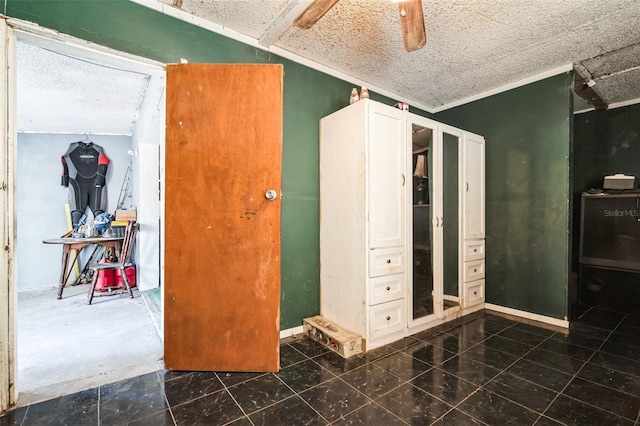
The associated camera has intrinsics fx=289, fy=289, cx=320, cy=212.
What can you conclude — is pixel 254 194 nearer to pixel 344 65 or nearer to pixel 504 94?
pixel 344 65

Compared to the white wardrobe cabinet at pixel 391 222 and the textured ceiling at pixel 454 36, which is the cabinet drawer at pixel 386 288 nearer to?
the white wardrobe cabinet at pixel 391 222

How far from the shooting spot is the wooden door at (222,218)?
190 cm

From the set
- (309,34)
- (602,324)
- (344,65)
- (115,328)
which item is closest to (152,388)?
(115,328)

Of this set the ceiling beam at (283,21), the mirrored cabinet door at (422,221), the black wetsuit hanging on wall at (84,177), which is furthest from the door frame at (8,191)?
the black wetsuit hanging on wall at (84,177)

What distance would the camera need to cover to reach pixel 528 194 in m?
3.01

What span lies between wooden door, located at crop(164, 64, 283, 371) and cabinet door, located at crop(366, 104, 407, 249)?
76 centimetres

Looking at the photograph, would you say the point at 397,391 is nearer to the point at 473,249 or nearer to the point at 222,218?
the point at 222,218

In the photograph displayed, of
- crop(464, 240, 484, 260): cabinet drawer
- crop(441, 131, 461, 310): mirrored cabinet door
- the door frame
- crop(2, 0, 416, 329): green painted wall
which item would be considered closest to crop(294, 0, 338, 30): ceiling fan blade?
crop(2, 0, 416, 329): green painted wall

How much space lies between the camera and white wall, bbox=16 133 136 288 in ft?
13.7

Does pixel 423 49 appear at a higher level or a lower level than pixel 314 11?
higher

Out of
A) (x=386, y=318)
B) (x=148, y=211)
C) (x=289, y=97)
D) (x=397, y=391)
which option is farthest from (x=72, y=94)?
(x=397, y=391)

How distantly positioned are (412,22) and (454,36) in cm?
101

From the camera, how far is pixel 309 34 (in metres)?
2.30

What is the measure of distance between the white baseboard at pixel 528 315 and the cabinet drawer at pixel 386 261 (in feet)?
5.16
